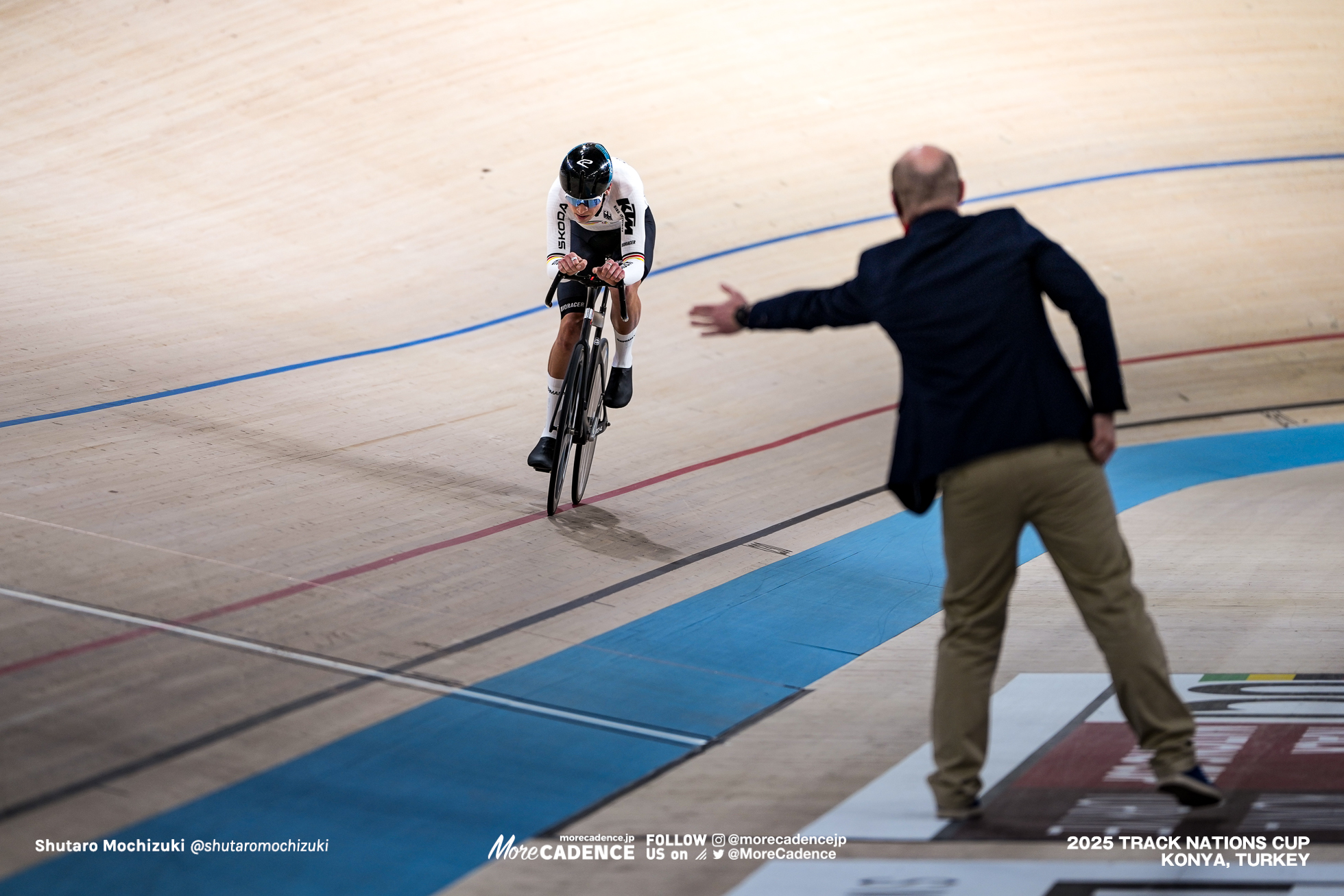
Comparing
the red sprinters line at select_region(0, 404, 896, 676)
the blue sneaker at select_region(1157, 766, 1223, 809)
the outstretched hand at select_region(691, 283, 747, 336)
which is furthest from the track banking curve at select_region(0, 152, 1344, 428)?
the blue sneaker at select_region(1157, 766, 1223, 809)

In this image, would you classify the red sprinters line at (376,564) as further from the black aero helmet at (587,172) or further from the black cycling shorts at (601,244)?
the black aero helmet at (587,172)

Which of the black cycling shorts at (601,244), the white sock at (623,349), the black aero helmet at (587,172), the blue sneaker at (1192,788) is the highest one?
the black aero helmet at (587,172)

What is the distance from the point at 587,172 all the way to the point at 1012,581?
2349mm

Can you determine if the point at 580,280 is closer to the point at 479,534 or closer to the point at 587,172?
the point at 587,172

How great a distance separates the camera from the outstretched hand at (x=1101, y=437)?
210cm

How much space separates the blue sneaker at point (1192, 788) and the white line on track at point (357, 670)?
3.19 feet

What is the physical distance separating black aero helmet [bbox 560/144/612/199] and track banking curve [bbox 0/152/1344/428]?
218 centimetres

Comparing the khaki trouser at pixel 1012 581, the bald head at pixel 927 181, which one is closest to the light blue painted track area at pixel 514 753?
the khaki trouser at pixel 1012 581

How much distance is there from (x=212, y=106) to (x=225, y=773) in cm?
745

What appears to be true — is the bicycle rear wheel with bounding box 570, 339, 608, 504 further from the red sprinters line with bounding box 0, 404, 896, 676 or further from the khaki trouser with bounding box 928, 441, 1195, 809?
the khaki trouser with bounding box 928, 441, 1195, 809

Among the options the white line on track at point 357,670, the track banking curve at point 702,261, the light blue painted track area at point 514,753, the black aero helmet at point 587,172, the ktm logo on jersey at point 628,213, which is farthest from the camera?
the track banking curve at point 702,261

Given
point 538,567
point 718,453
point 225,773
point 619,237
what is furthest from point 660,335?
point 225,773

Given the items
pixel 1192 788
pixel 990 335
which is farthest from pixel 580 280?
pixel 1192 788

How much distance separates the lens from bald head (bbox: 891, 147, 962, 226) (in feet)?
7.07
